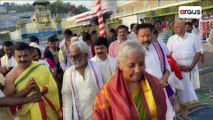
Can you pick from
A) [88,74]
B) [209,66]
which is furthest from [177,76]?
[209,66]

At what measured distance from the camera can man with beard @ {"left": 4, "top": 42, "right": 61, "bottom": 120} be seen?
3.21m

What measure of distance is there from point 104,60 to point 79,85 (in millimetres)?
824

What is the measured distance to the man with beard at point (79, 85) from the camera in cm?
327

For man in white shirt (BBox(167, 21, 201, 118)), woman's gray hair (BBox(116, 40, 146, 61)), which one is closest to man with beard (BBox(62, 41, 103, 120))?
woman's gray hair (BBox(116, 40, 146, 61))

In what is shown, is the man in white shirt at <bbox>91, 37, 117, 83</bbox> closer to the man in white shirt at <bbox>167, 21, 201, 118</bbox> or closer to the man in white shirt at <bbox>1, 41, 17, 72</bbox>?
the man in white shirt at <bbox>167, 21, 201, 118</bbox>

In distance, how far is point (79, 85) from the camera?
326cm

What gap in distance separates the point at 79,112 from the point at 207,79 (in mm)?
5684

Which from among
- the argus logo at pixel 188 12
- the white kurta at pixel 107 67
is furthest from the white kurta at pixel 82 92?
the argus logo at pixel 188 12

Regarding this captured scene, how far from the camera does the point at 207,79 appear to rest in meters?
8.22

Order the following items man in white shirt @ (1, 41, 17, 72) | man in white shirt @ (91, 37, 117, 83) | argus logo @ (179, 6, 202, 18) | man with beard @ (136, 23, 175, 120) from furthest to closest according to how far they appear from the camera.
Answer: argus logo @ (179, 6, 202, 18)
man in white shirt @ (1, 41, 17, 72)
man in white shirt @ (91, 37, 117, 83)
man with beard @ (136, 23, 175, 120)

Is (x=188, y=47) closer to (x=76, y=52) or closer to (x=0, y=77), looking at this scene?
(x=76, y=52)

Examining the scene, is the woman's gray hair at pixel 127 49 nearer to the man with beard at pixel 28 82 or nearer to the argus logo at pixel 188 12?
the man with beard at pixel 28 82

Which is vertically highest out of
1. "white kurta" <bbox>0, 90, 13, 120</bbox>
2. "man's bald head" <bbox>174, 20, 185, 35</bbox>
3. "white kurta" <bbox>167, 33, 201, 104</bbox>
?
"man's bald head" <bbox>174, 20, 185, 35</bbox>

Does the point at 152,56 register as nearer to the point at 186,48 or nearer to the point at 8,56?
the point at 186,48
